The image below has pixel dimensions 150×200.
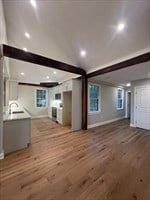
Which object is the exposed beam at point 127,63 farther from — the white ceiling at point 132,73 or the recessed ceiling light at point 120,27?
the recessed ceiling light at point 120,27

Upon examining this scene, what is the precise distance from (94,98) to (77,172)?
14.5 feet

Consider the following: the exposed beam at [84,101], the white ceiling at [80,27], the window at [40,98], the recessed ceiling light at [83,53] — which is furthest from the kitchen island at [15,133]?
the window at [40,98]

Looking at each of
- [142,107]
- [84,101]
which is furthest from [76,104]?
[142,107]

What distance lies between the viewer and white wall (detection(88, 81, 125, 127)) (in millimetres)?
6060

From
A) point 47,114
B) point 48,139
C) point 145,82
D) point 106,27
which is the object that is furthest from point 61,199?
point 47,114

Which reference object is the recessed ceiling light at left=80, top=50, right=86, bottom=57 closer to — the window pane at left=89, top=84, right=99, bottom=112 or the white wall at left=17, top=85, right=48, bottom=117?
the window pane at left=89, top=84, right=99, bottom=112

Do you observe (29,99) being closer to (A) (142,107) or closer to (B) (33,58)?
(B) (33,58)

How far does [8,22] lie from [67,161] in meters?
3.70

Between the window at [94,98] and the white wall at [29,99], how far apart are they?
176 inches

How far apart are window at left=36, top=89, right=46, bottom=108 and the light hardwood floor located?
5.55 m

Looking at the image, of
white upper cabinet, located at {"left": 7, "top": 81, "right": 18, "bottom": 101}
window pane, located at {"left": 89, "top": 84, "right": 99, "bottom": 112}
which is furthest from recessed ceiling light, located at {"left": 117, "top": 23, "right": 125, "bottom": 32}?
white upper cabinet, located at {"left": 7, "top": 81, "right": 18, "bottom": 101}

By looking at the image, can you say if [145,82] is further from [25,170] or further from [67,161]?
[25,170]

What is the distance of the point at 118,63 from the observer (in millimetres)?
3811

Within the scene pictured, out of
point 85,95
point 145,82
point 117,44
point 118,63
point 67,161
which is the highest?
point 117,44
